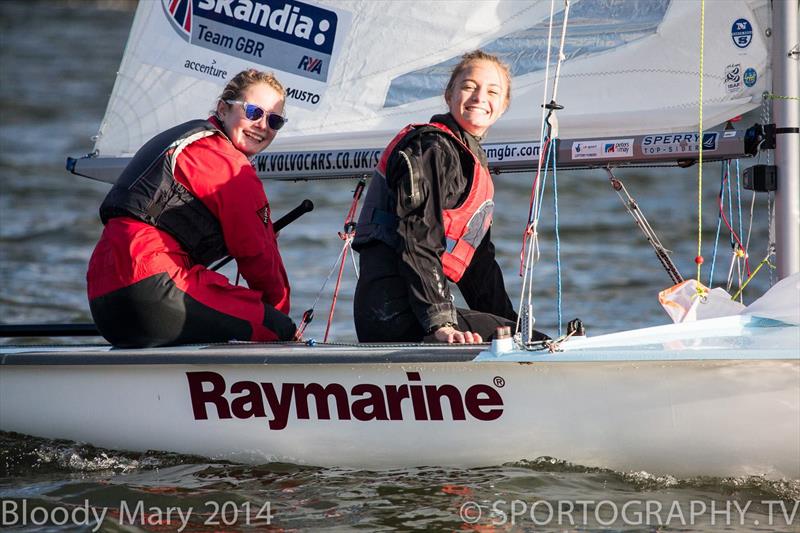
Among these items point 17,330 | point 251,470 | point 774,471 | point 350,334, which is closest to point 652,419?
point 774,471

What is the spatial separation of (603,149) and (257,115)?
1.07 metres

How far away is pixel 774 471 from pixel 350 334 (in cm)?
289

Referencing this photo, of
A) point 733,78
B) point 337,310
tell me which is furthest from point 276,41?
point 337,310

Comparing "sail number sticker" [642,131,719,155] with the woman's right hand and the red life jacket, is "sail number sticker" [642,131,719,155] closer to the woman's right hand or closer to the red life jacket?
the red life jacket

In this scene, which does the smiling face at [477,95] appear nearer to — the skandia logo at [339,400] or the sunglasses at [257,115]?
the sunglasses at [257,115]

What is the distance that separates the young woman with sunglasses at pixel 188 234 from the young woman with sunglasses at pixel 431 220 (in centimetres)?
32

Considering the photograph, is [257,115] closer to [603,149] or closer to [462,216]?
[462,216]

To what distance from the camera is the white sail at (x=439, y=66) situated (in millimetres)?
3805

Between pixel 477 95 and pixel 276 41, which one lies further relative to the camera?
pixel 276 41

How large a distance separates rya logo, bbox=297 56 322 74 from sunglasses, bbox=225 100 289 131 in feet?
2.75

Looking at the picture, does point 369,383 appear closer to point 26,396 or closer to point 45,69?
point 26,396

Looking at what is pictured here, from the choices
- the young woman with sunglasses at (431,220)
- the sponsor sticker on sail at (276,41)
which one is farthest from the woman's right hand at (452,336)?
the sponsor sticker on sail at (276,41)

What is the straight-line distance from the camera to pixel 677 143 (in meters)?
3.64

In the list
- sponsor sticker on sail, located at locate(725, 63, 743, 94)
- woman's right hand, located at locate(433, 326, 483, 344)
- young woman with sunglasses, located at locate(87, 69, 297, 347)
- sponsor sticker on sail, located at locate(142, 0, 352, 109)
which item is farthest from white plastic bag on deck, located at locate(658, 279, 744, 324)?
sponsor sticker on sail, located at locate(142, 0, 352, 109)
